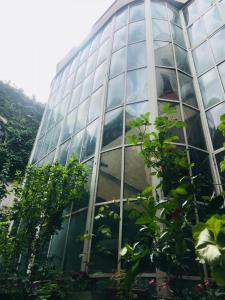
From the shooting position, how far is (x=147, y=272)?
5.03m

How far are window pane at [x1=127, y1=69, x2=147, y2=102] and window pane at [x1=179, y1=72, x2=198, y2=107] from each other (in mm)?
1148

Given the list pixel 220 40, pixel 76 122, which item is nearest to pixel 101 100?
pixel 76 122

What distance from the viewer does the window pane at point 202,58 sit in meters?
8.58

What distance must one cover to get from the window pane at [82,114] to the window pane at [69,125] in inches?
12.6

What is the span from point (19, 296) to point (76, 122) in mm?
6118

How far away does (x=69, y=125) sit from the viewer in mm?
10234

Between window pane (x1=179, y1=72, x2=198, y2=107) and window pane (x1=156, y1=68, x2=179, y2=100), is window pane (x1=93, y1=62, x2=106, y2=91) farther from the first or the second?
window pane (x1=179, y1=72, x2=198, y2=107)

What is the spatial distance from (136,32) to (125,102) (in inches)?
139

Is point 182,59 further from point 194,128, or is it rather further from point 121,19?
point 121,19

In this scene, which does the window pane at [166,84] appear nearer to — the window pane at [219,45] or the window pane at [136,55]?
the window pane at [136,55]

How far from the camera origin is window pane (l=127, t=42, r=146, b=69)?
8805mm

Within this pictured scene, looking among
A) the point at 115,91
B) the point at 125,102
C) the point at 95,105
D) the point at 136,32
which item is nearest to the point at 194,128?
the point at 125,102

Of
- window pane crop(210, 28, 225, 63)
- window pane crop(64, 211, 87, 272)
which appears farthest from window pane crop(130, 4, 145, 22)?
window pane crop(64, 211, 87, 272)

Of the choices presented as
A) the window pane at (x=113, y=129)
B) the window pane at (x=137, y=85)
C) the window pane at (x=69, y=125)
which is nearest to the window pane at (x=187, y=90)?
the window pane at (x=137, y=85)
